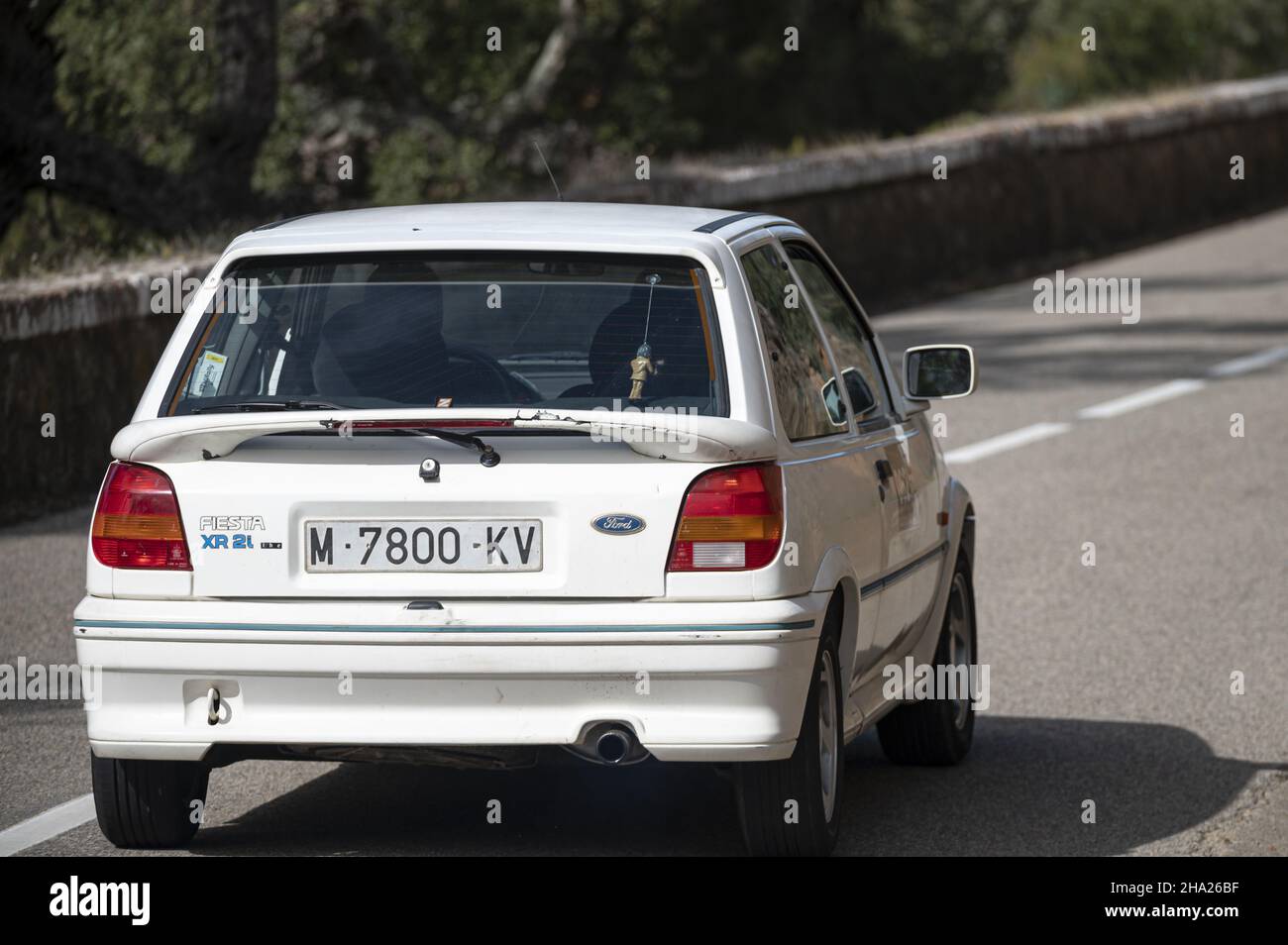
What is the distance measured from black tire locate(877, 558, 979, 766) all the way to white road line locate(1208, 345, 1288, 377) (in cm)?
1106

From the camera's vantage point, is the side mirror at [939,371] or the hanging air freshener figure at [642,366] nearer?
the hanging air freshener figure at [642,366]

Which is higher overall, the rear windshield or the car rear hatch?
the rear windshield

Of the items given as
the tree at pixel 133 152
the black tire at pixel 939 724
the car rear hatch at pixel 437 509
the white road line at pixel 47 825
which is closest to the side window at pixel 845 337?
the black tire at pixel 939 724

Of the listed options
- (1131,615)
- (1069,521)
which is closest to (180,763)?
(1131,615)

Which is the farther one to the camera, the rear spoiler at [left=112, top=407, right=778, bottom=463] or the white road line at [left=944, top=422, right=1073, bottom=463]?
the white road line at [left=944, top=422, right=1073, bottom=463]

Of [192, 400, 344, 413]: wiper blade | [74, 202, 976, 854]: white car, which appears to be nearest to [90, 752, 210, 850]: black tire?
[74, 202, 976, 854]: white car

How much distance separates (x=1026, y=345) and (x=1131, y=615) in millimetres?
10113

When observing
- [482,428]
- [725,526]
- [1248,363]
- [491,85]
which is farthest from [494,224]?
[491,85]

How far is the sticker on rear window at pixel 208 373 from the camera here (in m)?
5.57

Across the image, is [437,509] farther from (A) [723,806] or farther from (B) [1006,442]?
(B) [1006,442]

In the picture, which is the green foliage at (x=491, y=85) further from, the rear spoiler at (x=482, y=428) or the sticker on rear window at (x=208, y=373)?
the rear spoiler at (x=482, y=428)

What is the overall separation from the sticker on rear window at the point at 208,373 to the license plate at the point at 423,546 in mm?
509

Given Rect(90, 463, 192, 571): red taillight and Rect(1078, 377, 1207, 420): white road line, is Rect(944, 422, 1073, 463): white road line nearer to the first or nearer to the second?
Rect(1078, 377, 1207, 420): white road line

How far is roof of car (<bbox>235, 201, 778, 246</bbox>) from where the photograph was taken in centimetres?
571
